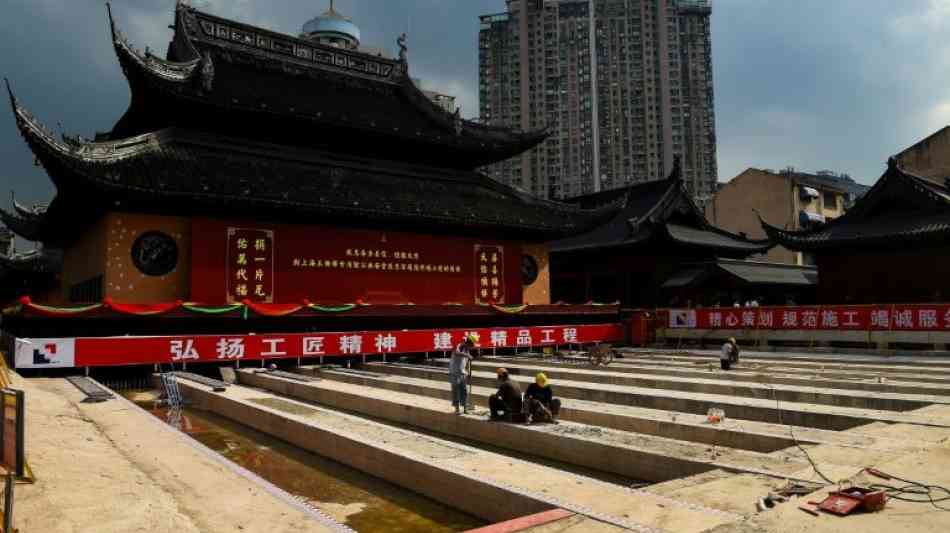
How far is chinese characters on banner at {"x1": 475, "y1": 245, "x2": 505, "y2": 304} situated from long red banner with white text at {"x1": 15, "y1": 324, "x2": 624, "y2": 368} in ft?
8.88

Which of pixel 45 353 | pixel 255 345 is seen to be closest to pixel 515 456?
pixel 255 345

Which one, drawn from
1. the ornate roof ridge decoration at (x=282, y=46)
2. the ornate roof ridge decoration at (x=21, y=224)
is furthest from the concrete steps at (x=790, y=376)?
the ornate roof ridge decoration at (x=21, y=224)

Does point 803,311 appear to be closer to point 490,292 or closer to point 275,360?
point 490,292

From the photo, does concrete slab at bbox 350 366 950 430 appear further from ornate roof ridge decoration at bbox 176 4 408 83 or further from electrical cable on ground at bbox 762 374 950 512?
ornate roof ridge decoration at bbox 176 4 408 83

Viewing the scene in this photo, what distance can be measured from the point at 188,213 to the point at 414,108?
37.5 ft

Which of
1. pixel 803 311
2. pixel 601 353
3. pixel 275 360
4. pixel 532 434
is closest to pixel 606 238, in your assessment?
pixel 803 311

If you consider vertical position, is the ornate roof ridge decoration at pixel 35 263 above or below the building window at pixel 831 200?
below

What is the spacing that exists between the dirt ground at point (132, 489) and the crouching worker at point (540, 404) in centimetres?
465

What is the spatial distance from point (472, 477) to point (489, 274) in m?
20.4

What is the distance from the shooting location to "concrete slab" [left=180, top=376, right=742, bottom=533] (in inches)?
226

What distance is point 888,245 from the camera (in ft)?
84.3

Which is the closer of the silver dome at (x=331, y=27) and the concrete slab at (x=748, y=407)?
the concrete slab at (x=748, y=407)

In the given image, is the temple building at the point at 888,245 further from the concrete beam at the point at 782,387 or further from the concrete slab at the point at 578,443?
the concrete slab at the point at 578,443

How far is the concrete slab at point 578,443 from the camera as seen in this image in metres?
7.77
